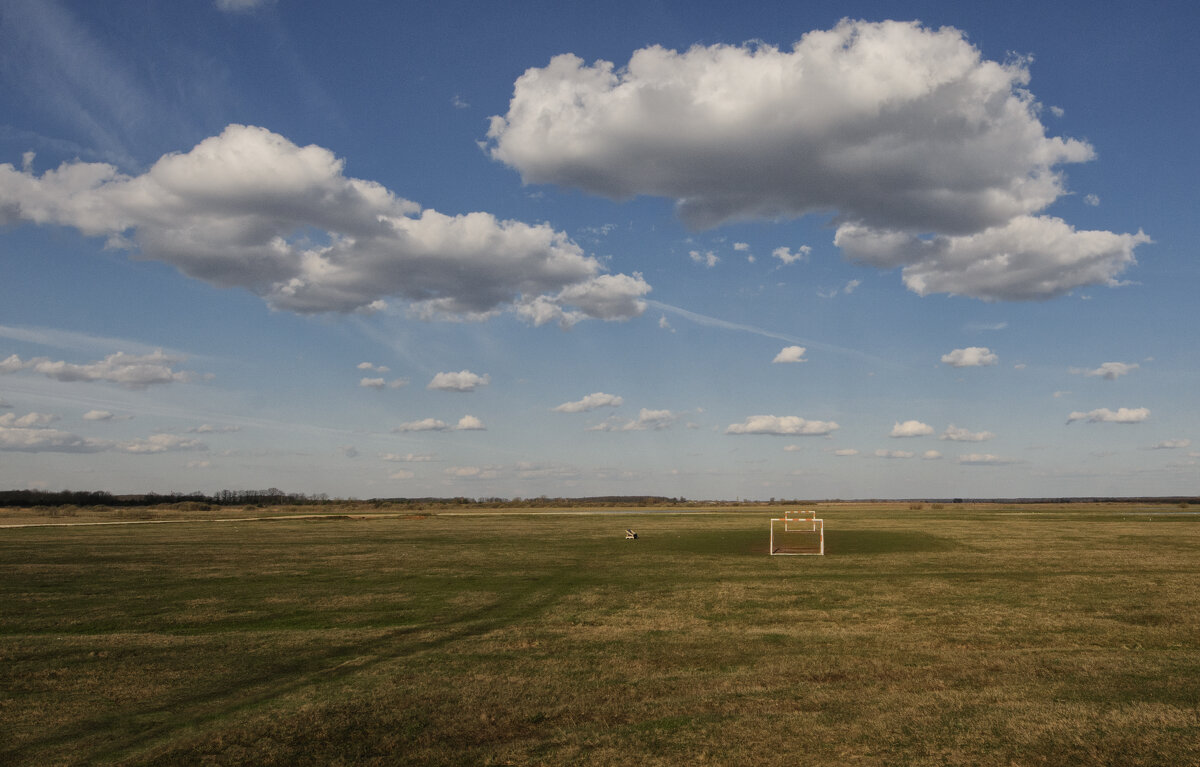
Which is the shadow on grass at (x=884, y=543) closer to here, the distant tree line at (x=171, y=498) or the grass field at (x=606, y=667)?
the grass field at (x=606, y=667)

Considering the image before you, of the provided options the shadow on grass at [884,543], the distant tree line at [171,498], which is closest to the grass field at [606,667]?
the shadow on grass at [884,543]

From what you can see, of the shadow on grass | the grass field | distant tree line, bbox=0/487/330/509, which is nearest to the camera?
the grass field

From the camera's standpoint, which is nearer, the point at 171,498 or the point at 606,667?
the point at 606,667

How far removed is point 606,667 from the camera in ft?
34.3

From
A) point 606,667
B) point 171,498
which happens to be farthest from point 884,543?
point 171,498

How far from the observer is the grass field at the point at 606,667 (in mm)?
7328

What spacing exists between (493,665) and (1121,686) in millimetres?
8792

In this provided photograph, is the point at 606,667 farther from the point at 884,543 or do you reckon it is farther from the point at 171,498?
the point at 171,498

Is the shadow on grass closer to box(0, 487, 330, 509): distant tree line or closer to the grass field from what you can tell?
the grass field

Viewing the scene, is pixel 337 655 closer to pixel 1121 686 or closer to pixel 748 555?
pixel 1121 686

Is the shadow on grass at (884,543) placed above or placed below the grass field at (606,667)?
below

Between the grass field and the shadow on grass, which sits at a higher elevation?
the grass field

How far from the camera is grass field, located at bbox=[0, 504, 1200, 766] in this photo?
7.33 meters

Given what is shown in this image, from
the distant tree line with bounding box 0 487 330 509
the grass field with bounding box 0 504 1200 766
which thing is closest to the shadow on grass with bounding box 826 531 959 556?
the grass field with bounding box 0 504 1200 766
